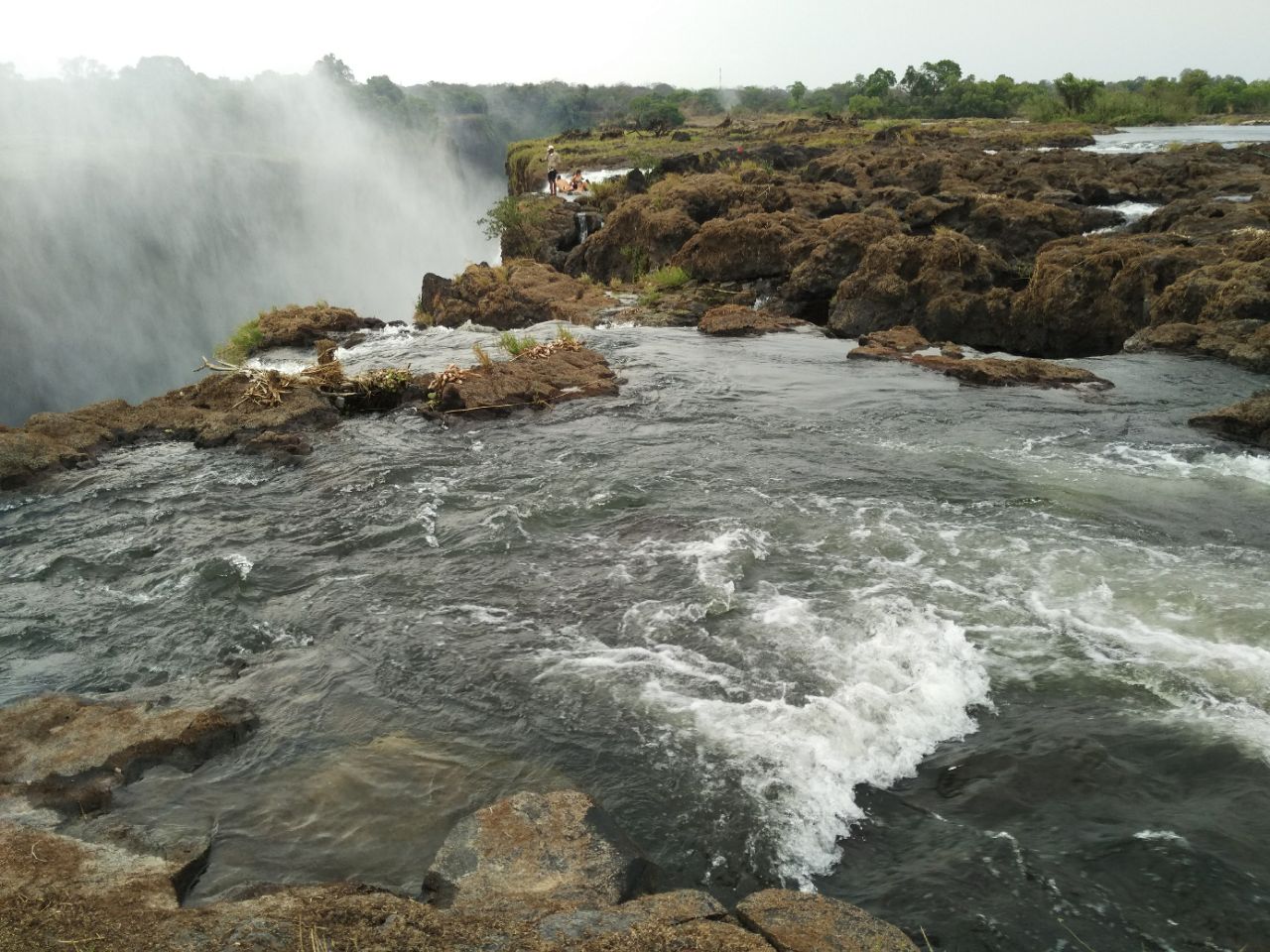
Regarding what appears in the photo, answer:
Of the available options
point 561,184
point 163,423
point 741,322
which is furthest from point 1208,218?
point 561,184

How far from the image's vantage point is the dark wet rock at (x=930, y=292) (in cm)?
1478

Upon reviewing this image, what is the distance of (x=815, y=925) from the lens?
2.98 metres

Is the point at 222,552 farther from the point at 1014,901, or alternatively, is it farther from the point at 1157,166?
the point at 1157,166

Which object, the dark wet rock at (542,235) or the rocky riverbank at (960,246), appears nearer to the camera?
the rocky riverbank at (960,246)

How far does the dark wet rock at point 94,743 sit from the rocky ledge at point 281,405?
576cm

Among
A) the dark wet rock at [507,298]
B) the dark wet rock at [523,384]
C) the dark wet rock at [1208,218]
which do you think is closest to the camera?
Answer: the dark wet rock at [523,384]

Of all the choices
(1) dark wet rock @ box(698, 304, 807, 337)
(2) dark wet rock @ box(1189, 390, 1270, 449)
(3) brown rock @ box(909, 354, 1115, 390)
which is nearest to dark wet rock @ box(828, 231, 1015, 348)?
(1) dark wet rock @ box(698, 304, 807, 337)

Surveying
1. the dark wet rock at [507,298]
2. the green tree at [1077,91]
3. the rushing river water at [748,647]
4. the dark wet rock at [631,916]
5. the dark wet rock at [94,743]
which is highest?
the green tree at [1077,91]

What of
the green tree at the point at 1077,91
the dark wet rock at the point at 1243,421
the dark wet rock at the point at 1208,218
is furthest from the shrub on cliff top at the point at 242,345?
the green tree at the point at 1077,91

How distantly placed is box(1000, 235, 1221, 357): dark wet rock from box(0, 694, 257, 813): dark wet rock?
13.6 m

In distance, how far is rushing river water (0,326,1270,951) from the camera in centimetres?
391

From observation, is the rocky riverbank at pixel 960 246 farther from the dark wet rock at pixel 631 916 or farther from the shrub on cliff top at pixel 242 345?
the dark wet rock at pixel 631 916

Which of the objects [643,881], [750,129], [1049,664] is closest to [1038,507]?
[1049,664]

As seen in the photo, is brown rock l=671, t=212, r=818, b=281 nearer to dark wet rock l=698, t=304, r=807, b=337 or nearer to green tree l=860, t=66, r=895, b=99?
dark wet rock l=698, t=304, r=807, b=337
